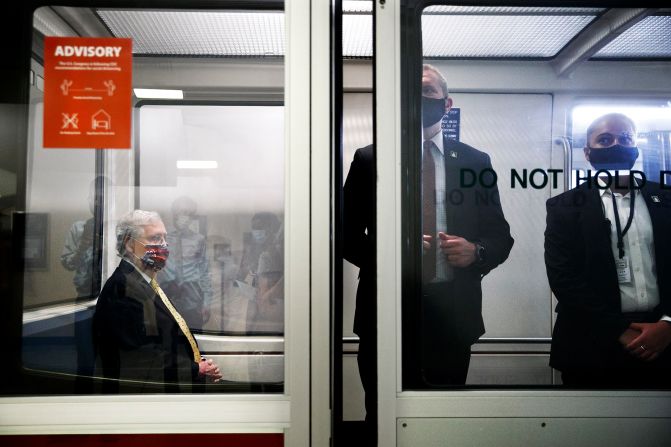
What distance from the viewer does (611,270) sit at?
73.2 inches

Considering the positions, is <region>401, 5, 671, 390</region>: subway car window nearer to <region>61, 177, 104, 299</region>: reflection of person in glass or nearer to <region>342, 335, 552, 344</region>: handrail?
<region>342, 335, 552, 344</region>: handrail

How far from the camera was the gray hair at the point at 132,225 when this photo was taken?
1780 millimetres

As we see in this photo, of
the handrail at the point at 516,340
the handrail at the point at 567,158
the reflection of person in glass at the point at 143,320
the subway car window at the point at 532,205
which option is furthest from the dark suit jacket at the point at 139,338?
the handrail at the point at 567,158

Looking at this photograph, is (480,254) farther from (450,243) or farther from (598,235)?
(598,235)

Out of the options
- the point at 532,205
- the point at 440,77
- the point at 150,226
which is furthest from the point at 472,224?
→ the point at 150,226

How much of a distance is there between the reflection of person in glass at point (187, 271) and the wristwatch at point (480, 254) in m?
0.90

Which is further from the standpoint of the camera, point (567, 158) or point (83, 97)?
point (567, 158)

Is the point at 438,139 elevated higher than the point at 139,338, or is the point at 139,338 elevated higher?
the point at 438,139

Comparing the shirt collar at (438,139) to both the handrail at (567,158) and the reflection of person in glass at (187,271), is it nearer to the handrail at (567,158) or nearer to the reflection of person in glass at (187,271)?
the handrail at (567,158)

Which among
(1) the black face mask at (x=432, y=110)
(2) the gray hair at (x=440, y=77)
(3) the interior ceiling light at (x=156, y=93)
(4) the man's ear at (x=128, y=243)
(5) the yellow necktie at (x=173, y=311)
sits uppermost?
(2) the gray hair at (x=440, y=77)

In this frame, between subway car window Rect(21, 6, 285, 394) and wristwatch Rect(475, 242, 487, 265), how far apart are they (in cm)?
65

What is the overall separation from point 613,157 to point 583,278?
0.43 meters

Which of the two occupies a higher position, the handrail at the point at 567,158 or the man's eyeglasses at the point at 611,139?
the man's eyeglasses at the point at 611,139

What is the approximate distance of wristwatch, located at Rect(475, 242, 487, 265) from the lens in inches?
72.0
